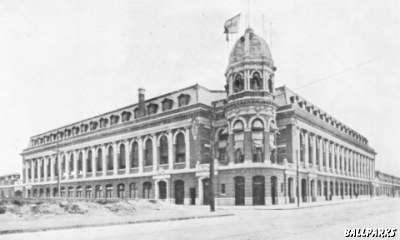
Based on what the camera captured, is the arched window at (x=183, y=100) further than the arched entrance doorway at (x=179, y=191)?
Yes

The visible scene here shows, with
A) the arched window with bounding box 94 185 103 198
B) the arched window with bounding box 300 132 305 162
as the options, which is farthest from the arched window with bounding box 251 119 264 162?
the arched window with bounding box 94 185 103 198

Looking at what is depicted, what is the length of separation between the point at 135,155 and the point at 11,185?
44.8m

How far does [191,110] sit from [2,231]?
31.7 meters

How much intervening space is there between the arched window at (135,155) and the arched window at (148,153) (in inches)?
78.3

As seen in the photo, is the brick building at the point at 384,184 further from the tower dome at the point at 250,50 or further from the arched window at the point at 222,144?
the tower dome at the point at 250,50

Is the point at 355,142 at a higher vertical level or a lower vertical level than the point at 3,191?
higher

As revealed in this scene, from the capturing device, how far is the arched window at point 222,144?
46438mm

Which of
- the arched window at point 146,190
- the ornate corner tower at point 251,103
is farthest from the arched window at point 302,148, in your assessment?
the arched window at point 146,190

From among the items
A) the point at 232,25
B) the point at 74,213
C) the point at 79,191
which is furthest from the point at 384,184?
the point at 74,213

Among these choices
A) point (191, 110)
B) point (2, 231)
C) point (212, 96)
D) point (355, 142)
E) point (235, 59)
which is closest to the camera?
point (2, 231)

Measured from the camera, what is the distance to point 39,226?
17.3 meters

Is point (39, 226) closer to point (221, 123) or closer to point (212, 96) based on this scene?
point (221, 123)

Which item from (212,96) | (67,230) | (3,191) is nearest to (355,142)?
(212,96)

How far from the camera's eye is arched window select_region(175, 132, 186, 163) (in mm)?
47969
